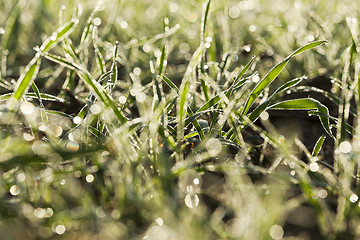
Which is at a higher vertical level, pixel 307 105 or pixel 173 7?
pixel 307 105

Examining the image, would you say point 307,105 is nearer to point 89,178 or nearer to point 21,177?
point 89,178

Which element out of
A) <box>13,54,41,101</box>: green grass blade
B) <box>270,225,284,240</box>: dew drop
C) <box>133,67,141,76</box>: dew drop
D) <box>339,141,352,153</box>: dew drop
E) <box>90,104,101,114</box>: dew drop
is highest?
<box>13,54,41,101</box>: green grass blade

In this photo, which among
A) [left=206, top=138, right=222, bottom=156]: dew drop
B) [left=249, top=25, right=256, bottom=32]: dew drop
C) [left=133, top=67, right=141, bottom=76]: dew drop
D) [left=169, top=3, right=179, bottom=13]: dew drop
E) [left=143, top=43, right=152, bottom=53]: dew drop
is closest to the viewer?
[left=206, top=138, right=222, bottom=156]: dew drop

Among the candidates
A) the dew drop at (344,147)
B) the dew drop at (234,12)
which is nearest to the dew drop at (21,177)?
the dew drop at (344,147)

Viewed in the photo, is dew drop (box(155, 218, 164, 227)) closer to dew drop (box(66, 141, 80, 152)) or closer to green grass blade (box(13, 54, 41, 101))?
dew drop (box(66, 141, 80, 152))

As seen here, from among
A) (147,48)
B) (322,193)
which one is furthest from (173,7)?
(322,193)

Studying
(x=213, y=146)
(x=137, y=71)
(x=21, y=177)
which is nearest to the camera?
(x=21, y=177)

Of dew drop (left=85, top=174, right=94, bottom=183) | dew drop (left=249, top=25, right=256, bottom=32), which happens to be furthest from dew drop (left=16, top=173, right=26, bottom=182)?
dew drop (left=249, top=25, right=256, bottom=32)

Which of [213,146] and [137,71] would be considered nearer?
[213,146]

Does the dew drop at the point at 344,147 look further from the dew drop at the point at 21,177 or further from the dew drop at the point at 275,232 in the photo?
the dew drop at the point at 21,177

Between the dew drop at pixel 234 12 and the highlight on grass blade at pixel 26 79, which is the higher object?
the highlight on grass blade at pixel 26 79

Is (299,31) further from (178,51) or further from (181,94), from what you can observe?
(181,94)

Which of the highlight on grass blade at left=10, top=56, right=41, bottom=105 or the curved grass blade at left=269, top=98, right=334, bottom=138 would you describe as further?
the curved grass blade at left=269, top=98, right=334, bottom=138
